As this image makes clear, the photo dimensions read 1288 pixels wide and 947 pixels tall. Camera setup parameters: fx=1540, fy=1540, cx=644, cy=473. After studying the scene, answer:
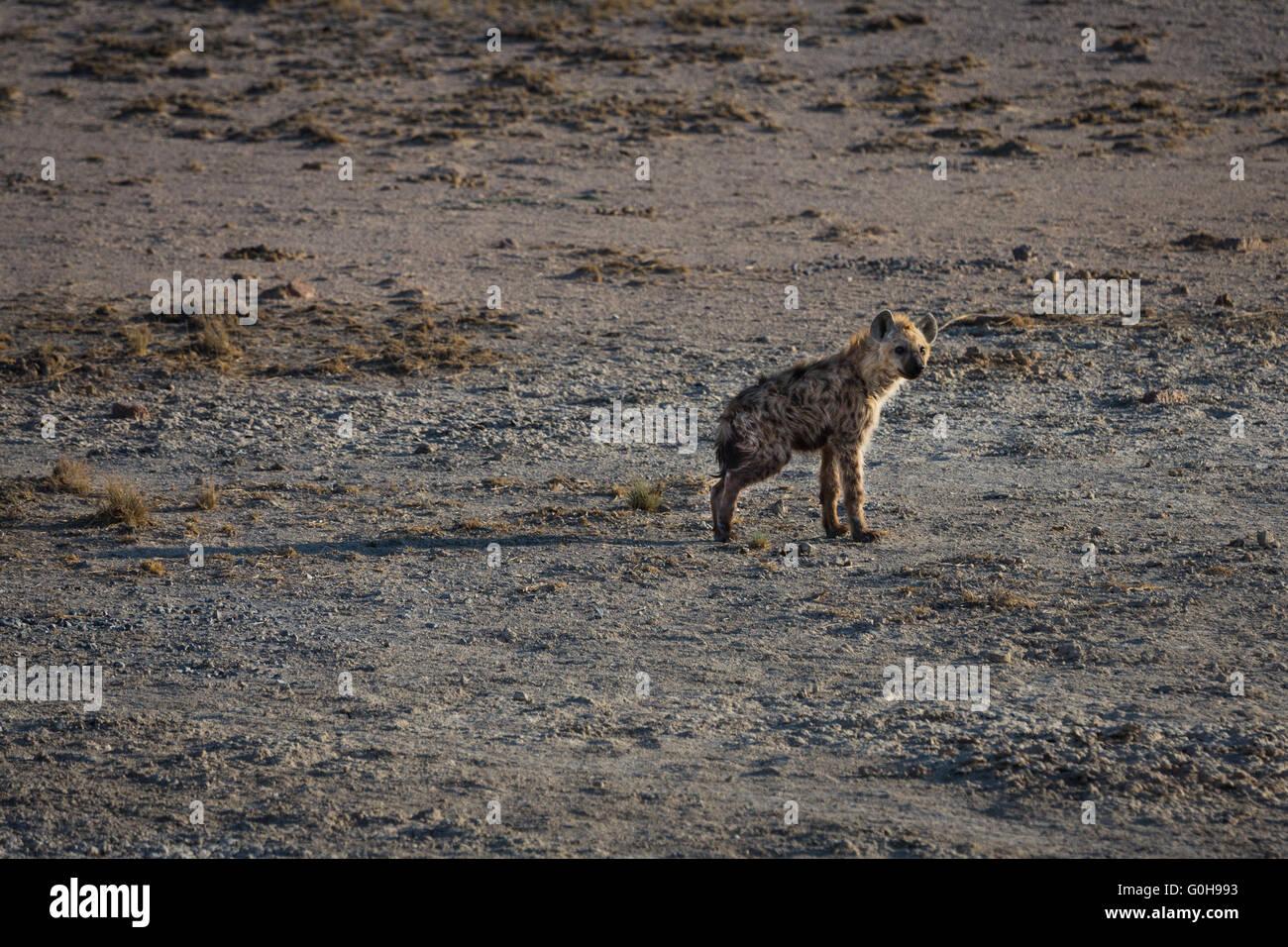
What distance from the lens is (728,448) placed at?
10.6 meters

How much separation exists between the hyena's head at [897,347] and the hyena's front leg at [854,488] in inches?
25.4

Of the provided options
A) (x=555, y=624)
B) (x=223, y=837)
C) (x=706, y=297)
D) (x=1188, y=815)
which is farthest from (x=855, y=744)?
(x=706, y=297)

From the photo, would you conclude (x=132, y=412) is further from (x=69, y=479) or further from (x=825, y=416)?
(x=825, y=416)

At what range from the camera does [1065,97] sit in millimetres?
28125

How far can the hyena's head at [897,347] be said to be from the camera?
35.1 ft

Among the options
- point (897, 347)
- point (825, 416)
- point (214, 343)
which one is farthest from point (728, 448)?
point (214, 343)

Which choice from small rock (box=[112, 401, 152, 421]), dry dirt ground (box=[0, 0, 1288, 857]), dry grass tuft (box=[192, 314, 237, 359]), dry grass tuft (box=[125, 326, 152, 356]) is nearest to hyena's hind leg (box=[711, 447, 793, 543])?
dry dirt ground (box=[0, 0, 1288, 857])

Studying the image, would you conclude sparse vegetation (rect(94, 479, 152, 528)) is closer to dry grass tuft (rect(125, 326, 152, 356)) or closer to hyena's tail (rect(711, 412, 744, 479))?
hyena's tail (rect(711, 412, 744, 479))

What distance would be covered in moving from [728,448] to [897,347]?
140cm

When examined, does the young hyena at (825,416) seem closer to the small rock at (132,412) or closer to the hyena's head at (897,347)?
the hyena's head at (897,347)

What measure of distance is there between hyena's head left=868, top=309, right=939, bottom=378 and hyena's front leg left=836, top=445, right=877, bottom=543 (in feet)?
2.11

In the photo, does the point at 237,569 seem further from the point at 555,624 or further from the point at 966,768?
the point at 966,768

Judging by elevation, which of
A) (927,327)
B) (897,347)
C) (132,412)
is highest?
(927,327)

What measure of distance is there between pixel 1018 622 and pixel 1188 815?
2.52 m
